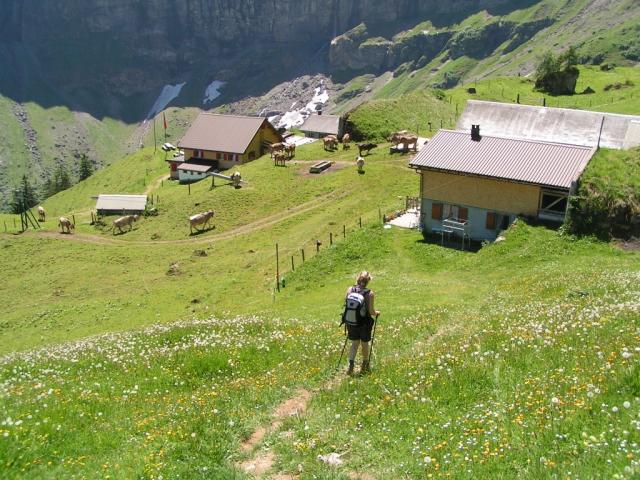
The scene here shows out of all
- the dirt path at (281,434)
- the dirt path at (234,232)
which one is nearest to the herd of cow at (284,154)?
the dirt path at (234,232)

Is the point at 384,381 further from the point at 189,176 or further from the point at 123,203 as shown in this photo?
the point at 189,176

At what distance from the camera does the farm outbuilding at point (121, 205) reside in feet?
271

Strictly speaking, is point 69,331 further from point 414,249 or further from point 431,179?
point 431,179

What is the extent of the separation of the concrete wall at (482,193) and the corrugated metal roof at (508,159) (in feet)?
2.75

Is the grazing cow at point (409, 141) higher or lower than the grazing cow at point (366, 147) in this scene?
higher

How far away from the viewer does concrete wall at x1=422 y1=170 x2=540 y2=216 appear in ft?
157

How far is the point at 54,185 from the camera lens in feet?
550

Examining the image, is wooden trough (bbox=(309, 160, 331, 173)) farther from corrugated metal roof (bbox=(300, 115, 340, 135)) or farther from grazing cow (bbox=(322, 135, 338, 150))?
corrugated metal roof (bbox=(300, 115, 340, 135))

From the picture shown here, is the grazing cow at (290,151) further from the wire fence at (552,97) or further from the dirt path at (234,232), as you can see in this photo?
the wire fence at (552,97)

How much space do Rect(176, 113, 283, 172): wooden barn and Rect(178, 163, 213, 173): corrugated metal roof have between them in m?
1.27

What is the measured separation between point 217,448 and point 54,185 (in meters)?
169

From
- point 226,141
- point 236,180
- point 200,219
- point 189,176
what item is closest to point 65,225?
point 200,219

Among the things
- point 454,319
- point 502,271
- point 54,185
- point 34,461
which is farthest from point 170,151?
point 34,461

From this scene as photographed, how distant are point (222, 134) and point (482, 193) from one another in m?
65.6
